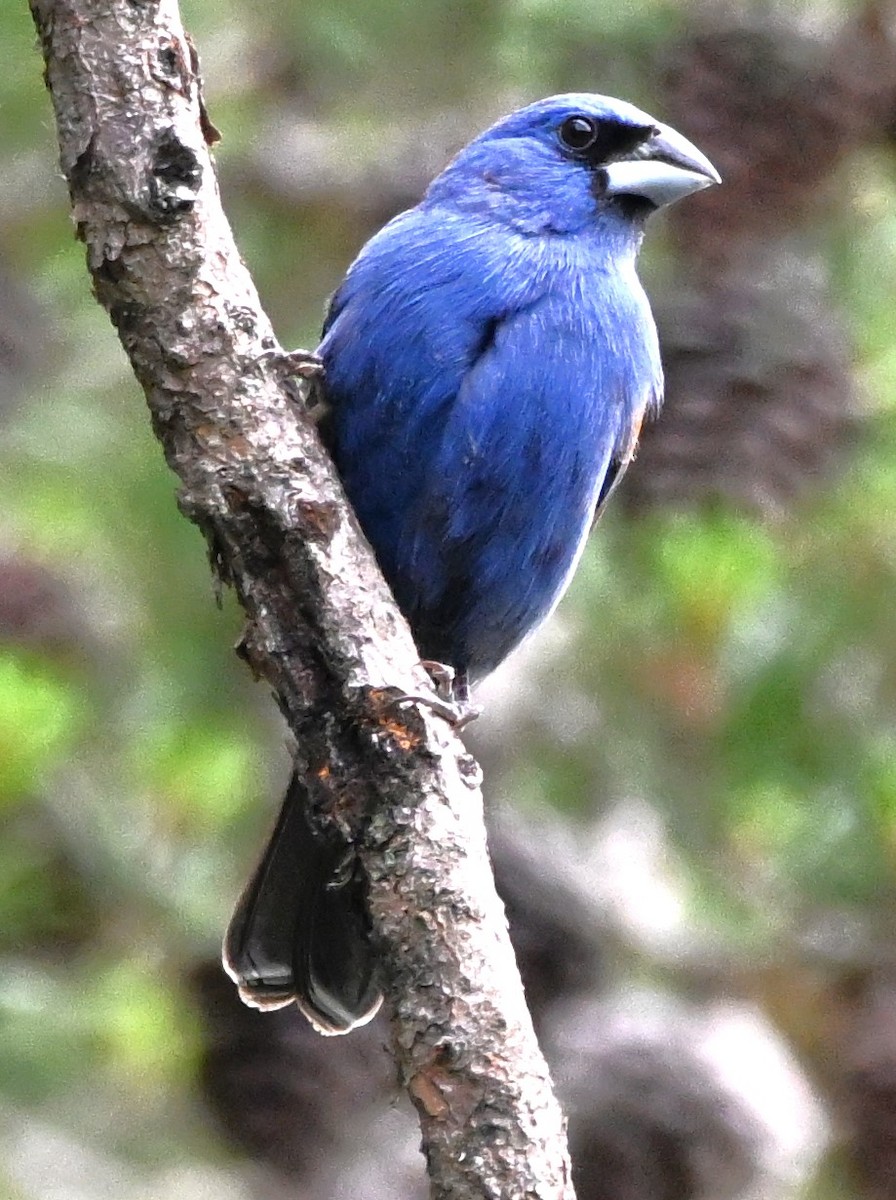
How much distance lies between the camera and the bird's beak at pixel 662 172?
12.7ft

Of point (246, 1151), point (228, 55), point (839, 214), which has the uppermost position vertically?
point (228, 55)

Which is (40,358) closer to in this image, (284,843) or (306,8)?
(306,8)

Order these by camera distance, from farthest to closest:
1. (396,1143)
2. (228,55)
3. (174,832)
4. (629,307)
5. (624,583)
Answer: (228,55) < (396,1143) < (624,583) < (174,832) < (629,307)

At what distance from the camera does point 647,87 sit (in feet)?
15.3

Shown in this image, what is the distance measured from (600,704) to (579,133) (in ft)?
4.45

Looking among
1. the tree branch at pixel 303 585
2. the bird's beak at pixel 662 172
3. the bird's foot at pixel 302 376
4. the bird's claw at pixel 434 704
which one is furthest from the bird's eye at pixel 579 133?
the bird's claw at pixel 434 704

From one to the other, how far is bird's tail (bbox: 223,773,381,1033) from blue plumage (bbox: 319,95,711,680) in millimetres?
441

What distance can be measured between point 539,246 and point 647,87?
3.52ft

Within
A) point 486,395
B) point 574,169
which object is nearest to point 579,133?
point 574,169

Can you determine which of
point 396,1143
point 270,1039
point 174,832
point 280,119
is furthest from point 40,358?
point 396,1143

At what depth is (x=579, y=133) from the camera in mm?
4035

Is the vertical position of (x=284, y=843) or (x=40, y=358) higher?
(x=40, y=358)

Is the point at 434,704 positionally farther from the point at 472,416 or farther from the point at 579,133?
the point at 579,133

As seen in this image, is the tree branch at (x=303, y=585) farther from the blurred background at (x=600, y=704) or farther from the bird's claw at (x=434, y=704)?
the blurred background at (x=600, y=704)
